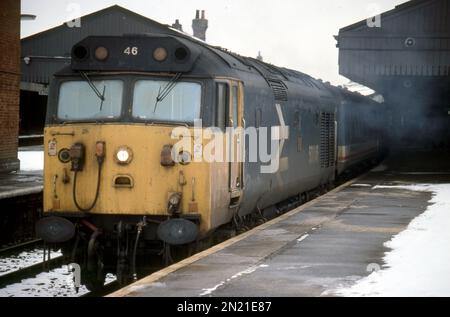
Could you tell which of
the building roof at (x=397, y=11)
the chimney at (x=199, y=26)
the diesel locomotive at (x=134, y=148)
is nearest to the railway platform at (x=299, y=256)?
the diesel locomotive at (x=134, y=148)

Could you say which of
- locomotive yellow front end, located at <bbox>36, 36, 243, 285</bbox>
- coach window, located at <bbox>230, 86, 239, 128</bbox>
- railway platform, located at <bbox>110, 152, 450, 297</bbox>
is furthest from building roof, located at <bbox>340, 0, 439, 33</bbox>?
locomotive yellow front end, located at <bbox>36, 36, 243, 285</bbox>

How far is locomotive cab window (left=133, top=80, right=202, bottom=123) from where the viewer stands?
948cm

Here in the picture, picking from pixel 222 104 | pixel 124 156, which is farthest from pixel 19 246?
pixel 222 104

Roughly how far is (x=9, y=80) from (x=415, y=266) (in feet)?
52.0

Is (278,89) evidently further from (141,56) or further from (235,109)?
(141,56)

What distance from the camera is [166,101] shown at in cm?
953

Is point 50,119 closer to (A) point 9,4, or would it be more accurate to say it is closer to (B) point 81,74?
(B) point 81,74

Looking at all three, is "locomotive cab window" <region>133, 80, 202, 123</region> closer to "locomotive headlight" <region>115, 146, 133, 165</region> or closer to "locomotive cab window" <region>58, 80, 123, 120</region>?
"locomotive cab window" <region>58, 80, 123, 120</region>

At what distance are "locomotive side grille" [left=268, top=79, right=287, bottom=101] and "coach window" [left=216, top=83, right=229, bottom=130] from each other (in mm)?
2761

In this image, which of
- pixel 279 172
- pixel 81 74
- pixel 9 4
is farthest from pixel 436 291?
pixel 9 4

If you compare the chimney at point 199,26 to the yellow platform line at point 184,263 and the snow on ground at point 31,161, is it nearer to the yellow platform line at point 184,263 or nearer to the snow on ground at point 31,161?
the snow on ground at point 31,161

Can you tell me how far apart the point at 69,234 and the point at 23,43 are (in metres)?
36.3

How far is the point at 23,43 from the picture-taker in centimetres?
4366
